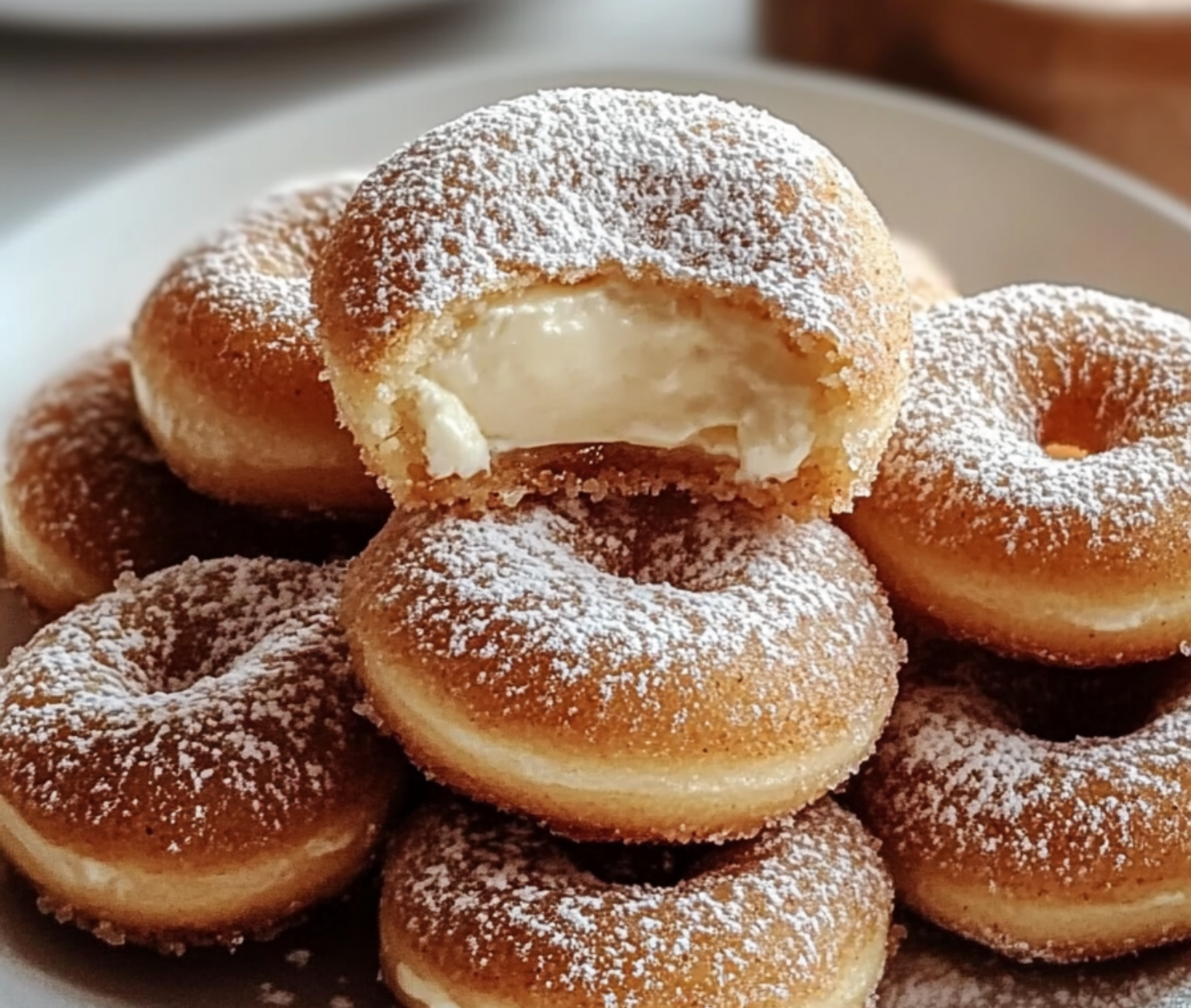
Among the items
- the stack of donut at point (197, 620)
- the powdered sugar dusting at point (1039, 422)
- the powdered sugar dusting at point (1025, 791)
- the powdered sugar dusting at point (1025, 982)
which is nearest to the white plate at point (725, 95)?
the stack of donut at point (197, 620)

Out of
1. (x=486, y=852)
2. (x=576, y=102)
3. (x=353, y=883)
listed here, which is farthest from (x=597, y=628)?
(x=576, y=102)

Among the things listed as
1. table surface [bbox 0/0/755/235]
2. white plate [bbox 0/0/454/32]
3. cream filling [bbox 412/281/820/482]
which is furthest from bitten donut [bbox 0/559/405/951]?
white plate [bbox 0/0/454/32]

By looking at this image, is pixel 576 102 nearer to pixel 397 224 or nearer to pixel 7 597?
pixel 397 224

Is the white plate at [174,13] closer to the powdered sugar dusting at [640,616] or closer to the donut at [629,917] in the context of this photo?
the powdered sugar dusting at [640,616]

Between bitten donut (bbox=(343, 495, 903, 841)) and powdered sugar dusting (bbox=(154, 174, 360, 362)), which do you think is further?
powdered sugar dusting (bbox=(154, 174, 360, 362))

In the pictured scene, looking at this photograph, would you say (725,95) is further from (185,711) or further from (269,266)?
(185,711)

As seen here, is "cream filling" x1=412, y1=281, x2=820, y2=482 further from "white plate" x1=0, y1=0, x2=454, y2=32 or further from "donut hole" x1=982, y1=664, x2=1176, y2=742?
"white plate" x1=0, y1=0, x2=454, y2=32
